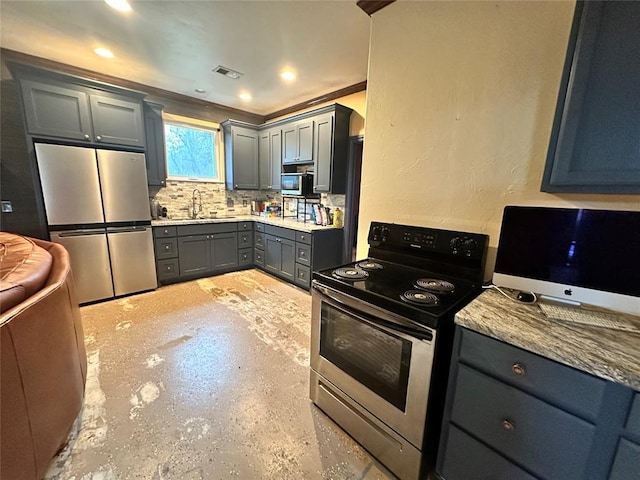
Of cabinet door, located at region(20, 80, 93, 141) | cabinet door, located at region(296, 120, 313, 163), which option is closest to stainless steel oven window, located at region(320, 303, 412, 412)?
cabinet door, located at region(296, 120, 313, 163)

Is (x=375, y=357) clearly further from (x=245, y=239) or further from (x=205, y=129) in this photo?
(x=205, y=129)

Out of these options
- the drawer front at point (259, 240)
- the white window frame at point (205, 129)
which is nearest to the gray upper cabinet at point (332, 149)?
the drawer front at point (259, 240)

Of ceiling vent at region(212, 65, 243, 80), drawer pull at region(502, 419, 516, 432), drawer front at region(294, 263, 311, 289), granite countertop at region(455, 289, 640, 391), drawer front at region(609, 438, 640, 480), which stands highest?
ceiling vent at region(212, 65, 243, 80)

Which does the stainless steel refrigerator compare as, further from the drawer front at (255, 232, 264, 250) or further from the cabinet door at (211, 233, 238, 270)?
the drawer front at (255, 232, 264, 250)

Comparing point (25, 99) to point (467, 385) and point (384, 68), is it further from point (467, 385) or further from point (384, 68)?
point (467, 385)

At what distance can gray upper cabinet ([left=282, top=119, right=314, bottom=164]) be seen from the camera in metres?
3.74

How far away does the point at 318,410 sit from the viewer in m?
1.74

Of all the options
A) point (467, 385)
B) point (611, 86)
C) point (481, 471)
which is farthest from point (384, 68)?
point (481, 471)

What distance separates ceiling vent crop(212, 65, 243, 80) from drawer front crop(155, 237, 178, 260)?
7.38ft

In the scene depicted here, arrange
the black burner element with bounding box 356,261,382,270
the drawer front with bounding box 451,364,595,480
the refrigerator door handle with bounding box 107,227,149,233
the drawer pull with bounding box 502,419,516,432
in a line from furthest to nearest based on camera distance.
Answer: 1. the refrigerator door handle with bounding box 107,227,149,233
2. the black burner element with bounding box 356,261,382,270
3. the drawer pull with bounding box 502,419,516,432
4. the drawer front with bounding box 451,364,595,480

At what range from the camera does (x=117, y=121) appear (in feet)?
10.2

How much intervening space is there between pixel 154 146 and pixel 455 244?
13.1ft

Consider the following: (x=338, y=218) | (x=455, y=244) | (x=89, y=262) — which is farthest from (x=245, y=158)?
(x=455, y=244)

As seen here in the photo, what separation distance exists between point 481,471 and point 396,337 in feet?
2.06
